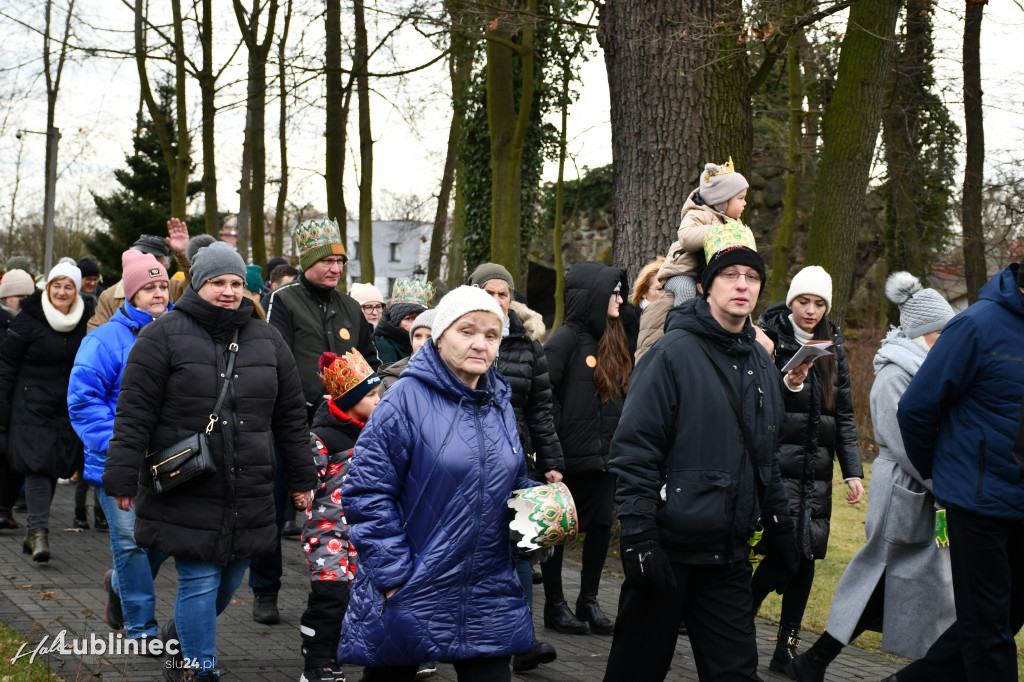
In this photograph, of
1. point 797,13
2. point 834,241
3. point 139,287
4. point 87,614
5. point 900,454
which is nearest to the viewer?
point 900,454

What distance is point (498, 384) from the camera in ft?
14.3

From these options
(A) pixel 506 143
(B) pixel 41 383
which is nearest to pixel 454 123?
(A) pixel 506 143

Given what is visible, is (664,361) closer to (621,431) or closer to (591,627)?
(621,431)

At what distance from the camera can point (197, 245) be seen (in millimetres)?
9211

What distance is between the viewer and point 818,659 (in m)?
5.86

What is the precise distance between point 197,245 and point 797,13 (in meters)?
5.18

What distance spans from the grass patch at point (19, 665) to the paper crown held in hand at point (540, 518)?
282cm

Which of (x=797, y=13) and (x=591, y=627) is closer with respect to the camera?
(x=591, y=627)

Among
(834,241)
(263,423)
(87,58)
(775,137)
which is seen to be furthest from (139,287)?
(775,137)

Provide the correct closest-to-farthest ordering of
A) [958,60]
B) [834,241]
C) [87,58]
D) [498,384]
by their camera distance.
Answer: [498,384]
[834,241]
[958,60]
[87,58]

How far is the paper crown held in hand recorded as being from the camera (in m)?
4.00

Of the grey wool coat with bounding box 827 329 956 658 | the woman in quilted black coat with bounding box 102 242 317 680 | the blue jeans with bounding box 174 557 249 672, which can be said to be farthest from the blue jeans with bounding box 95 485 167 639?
the grey wool coat with bounding box 827 329 956 658

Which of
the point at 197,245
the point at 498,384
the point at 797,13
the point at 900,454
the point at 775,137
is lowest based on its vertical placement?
the point at 900,454

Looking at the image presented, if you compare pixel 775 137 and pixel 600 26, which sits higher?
pixel 775 137
